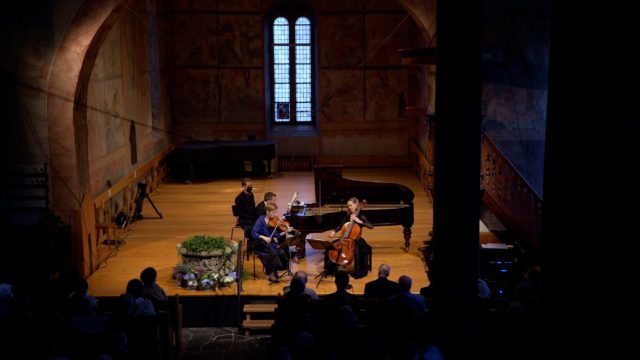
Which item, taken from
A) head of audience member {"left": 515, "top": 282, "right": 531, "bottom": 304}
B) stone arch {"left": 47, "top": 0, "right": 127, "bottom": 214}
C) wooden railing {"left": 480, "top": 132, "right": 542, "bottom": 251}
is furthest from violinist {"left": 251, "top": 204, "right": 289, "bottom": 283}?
head of audience member {"left": 515, "top": 282, "right": 531, "bottom": 304}

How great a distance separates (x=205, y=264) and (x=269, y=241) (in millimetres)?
1019

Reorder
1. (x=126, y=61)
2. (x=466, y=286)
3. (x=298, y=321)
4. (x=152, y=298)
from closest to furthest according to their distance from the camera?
(x=466, y=286) < (x=298, y=321) < (x=152, y=298) < (x=126, y=61)

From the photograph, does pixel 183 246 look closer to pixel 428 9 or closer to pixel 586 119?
pixel 428 9

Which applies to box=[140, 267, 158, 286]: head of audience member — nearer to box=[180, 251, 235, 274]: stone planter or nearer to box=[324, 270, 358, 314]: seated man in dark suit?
box=[324, 270, 358, 314]: seated man in dark suit

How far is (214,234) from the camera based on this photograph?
48.9 ft

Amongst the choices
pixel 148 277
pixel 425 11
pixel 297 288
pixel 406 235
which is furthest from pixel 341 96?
pixel 297 288

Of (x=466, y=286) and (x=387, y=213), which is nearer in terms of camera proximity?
(x=466, y=286)

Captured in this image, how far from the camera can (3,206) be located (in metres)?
12.8

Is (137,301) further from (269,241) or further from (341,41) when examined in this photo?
(341,41)

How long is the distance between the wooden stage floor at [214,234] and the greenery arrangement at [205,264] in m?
0.17

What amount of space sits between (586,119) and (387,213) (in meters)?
9.44

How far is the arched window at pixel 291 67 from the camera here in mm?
22141

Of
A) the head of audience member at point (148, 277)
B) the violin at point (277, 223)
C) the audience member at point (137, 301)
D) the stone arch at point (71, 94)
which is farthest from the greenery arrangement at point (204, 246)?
the audience member at point (137, 301)

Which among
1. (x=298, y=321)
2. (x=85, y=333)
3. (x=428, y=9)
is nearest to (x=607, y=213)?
(x=298, y=321)
